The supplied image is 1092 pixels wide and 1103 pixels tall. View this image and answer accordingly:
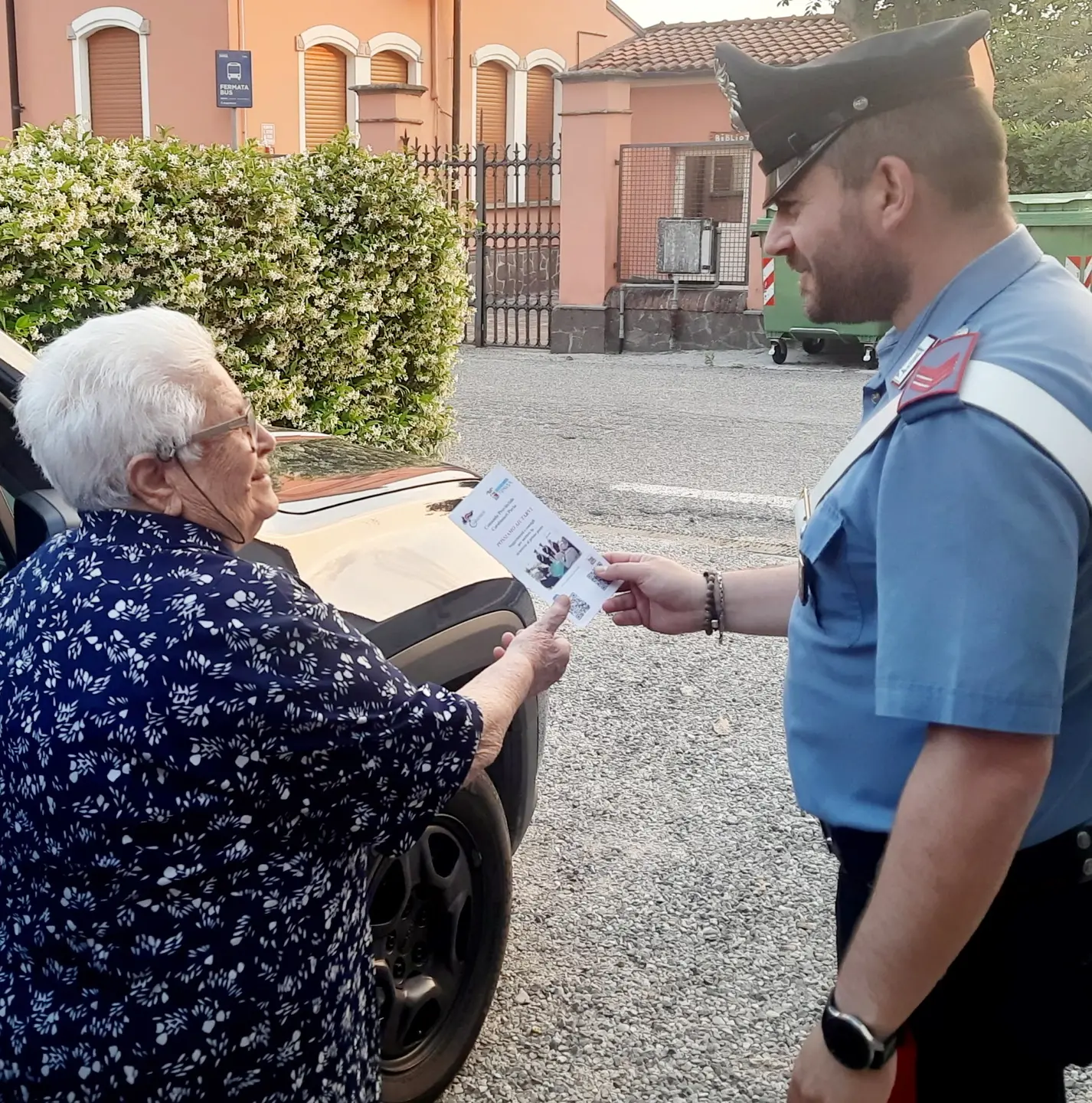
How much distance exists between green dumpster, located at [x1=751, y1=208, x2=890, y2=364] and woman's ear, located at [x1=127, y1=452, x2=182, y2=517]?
13.4 metres

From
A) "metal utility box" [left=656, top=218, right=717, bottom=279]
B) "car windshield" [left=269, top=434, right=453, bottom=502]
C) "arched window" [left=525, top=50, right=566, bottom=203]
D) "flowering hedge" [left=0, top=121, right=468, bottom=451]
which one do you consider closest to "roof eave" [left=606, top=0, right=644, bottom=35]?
"arched window" [left=525, top=50, right=566, bottom=203]

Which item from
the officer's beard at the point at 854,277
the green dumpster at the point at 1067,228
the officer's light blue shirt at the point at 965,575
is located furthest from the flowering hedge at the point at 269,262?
the green dumpster at the point at 1067,228

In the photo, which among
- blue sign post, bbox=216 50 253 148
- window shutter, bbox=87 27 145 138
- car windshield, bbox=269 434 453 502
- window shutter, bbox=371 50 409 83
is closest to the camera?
car windshield, bbox=269 434 453 502

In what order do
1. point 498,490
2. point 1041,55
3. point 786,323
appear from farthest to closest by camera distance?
point 1041,55
point 786,323
point 498,490

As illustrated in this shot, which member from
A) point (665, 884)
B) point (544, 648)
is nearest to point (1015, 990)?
point (544, 648)

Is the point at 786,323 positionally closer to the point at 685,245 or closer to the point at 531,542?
the point at 685,245

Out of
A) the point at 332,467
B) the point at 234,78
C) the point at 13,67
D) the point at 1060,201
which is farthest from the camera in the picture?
the point at 13,67

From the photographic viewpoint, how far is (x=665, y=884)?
3715 millimetres

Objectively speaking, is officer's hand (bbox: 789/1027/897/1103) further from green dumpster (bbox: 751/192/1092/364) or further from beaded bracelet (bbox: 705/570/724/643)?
green dumpster (bbox: 751/192/1092/364)

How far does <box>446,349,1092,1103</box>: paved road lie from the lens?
9.78ft

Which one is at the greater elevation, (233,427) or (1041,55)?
(1041,55)

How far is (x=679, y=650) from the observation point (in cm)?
561

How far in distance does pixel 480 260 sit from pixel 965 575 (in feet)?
53.7

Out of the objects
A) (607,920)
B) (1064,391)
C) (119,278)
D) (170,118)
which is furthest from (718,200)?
(1064,391)
